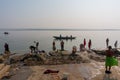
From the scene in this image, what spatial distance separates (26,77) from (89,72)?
484cm

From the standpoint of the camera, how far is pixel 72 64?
18.1m

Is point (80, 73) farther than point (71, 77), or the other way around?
point (80, 73)

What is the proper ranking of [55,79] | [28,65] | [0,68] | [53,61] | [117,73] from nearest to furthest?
1. [55,79]
2. [117,73]
3. [0,68]
4. [28,65]
5. [53,61]

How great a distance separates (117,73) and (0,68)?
29.7 feet

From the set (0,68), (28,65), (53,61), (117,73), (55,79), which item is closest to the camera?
(55,79)

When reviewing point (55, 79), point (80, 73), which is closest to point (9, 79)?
point (55, 79)

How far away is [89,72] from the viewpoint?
14.8 m

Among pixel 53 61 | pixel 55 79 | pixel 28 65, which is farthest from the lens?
pixel 53 61

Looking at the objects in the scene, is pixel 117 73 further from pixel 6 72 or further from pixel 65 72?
pixel 6 72

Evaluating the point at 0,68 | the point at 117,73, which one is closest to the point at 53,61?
the point at 0,68

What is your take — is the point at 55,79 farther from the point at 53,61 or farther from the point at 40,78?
the point at 53,61

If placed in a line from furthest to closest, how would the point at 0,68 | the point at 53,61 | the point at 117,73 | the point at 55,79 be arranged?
the point at 53,61
the point at 0,68
the point at 117,73
the point at 55,79

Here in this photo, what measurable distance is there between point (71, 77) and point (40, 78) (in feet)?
7.07

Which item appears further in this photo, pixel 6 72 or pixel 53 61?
pixel 53 61
